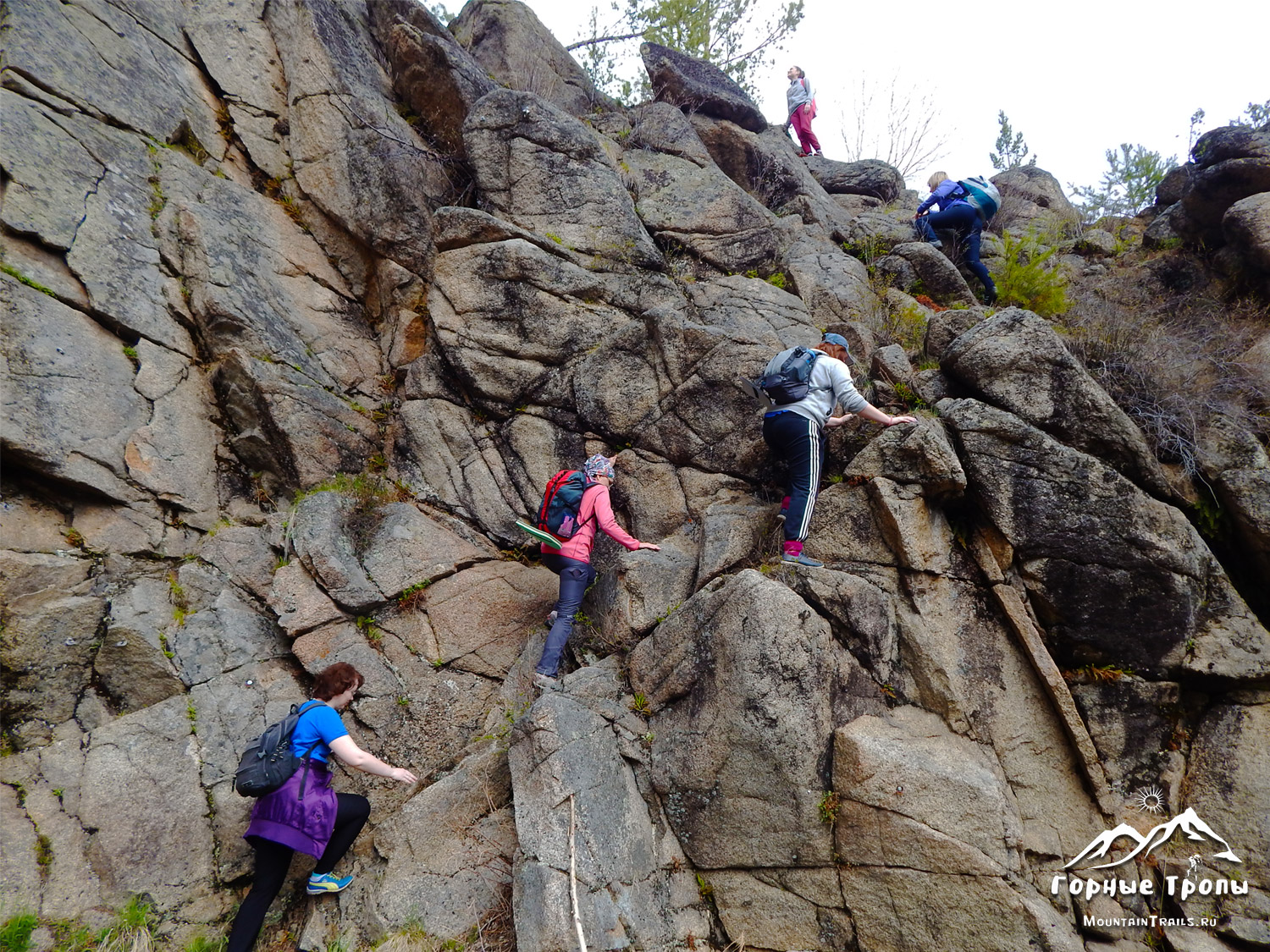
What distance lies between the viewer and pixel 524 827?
20.4 ft

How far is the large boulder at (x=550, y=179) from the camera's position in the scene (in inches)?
456

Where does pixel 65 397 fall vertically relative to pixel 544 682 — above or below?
above

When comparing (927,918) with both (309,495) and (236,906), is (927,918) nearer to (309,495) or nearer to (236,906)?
(236,906)

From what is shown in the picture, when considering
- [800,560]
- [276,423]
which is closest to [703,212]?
[800,560]

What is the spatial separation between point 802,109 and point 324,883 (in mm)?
21154

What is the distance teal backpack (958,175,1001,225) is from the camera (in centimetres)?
1330

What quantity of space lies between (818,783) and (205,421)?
9.12m

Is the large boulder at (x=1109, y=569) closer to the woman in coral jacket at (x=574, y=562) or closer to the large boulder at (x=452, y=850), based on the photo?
the woman in coral jacket at (x=574, y=562)

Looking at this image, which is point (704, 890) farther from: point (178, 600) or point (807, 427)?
point (178, 600)

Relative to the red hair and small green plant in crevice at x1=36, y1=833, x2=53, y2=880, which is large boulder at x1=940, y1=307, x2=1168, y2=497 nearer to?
the red hair

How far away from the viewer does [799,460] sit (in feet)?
25.5

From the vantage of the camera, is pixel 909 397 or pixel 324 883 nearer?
pixel 324 883

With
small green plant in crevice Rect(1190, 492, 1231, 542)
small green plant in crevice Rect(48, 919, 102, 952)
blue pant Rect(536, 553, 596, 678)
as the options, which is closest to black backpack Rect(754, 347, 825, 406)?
blue pant Rect(536, 553, 596, 678)

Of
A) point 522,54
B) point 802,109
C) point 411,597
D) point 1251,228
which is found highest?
point 802,109
